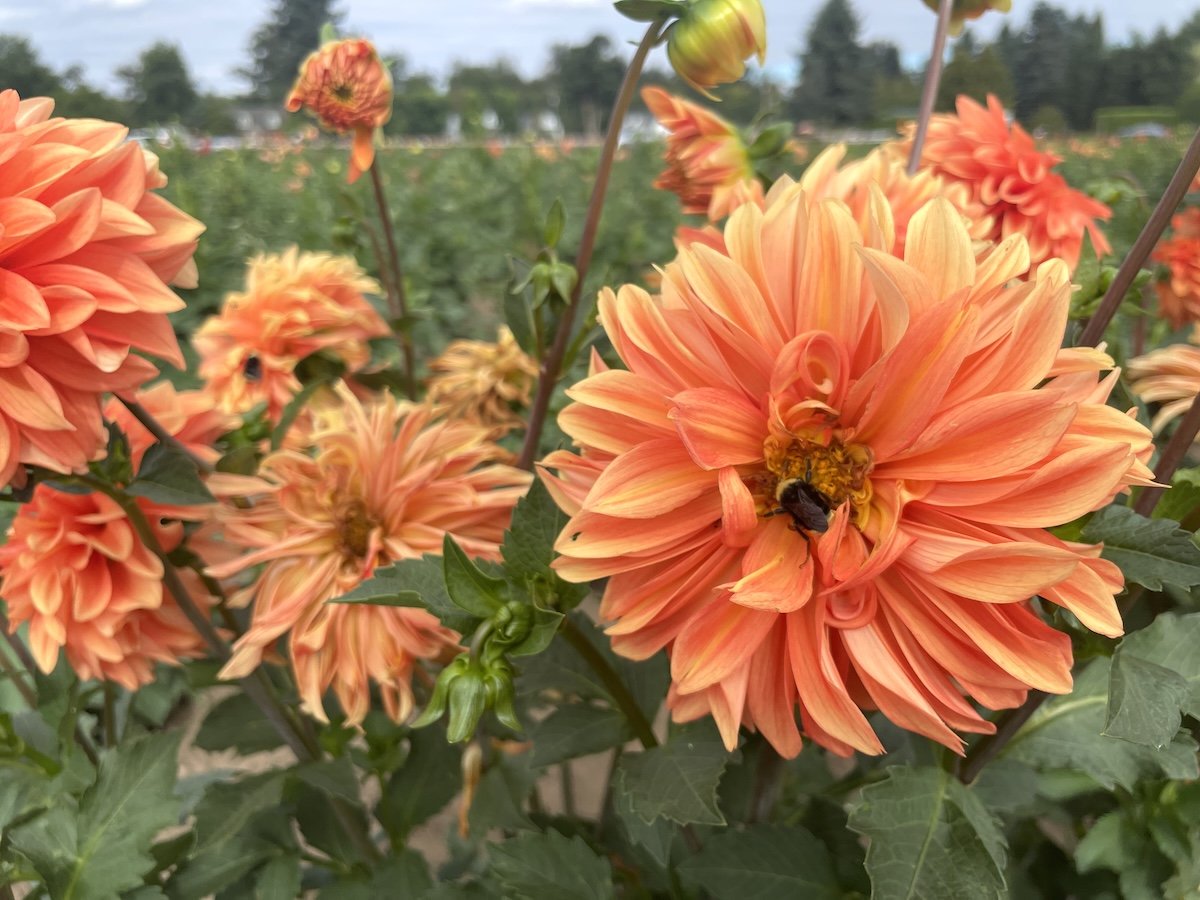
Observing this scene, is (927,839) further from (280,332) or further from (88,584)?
(280,332)

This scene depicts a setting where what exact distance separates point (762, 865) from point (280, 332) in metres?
0.93

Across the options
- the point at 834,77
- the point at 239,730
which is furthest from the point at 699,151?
the point at 834,77

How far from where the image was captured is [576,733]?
719 millimetres

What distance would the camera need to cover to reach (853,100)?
6758 millimetres

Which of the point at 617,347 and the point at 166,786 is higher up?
the point at 617,347

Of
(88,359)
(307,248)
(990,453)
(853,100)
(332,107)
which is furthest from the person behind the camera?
(853,100)

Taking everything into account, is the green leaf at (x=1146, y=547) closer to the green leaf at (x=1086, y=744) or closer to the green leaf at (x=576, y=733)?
the green leaf at (x=1086, y=744)

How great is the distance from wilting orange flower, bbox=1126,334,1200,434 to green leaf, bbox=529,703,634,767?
563mm

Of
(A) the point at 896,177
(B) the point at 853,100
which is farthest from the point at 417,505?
(B) the point at 853,100

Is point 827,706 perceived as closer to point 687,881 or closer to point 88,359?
point 687,881

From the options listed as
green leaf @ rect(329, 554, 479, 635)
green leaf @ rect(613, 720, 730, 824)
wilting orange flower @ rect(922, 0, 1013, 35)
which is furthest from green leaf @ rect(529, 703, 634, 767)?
wilting orange flower @ rect(922, 0, 1013, 35)

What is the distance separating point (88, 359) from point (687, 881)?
0.68 m

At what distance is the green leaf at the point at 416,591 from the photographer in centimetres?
54

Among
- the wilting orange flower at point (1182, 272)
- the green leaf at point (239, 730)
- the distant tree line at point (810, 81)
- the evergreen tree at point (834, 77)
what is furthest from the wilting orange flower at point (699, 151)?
the evergreen tree at point (834, 77)
